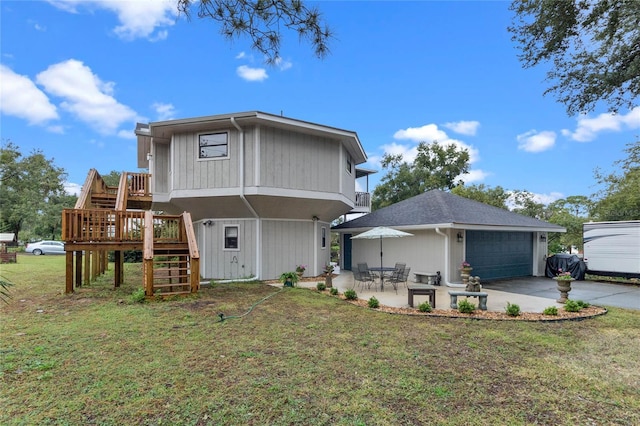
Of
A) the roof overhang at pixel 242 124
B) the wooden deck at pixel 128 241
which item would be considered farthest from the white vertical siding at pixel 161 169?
the wooden deck at pixel 128 241

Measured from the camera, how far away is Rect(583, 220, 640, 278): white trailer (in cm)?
1202

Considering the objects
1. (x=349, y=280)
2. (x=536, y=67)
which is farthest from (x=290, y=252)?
(x=536, y=67)

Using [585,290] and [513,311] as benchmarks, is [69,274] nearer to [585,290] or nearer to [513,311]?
[513,311]

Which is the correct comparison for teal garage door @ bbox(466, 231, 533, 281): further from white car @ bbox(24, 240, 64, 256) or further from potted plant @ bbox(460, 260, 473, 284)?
white car @ bbox(24, 240, 64, 256)

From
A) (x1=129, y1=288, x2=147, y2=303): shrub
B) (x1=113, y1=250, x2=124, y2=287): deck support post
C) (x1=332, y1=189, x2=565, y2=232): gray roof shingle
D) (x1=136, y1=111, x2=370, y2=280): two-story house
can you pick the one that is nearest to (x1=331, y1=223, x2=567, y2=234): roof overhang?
(x1=332, y1=189, x2=565, y2=232): gray roof shingle

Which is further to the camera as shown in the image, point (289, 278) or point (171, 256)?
point (289, 278)

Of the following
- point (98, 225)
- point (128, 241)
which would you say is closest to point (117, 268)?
point (128, 241)

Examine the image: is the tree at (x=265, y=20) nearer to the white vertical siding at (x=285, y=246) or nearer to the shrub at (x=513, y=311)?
the shrub at (x=513, y=311)

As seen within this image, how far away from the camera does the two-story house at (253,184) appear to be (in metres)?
10.6

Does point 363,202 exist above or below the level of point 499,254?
above

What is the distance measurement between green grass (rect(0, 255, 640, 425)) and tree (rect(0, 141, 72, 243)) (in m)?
31.4

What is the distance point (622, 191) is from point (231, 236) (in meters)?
24.5

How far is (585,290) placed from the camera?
10586 millimetres

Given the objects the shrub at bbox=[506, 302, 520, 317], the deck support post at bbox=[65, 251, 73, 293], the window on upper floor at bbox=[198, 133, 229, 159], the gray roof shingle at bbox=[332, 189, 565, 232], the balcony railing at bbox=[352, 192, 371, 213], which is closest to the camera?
the shrub at bbox=[506, 302, 520, 317]
